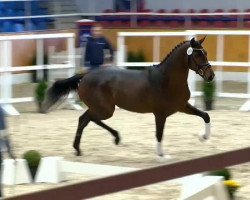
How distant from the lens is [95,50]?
50.3ft

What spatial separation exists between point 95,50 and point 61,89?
3.81 meters

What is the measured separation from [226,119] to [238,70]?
7434 millimetres

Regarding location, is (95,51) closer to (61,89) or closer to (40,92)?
(40,92)

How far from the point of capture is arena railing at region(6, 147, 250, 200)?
14.5ft

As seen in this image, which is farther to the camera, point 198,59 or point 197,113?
point 197,113

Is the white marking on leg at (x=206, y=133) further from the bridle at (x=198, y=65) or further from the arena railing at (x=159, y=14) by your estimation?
the arena railing at (x=159, y=14)

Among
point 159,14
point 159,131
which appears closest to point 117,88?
point 159,131

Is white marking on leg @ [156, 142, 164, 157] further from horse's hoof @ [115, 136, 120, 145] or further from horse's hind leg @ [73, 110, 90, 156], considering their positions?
horse's hind leg @ [73, 110, 90, 156]

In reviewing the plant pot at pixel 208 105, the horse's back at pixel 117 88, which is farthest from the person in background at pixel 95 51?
the horse's back at pixel 117 88

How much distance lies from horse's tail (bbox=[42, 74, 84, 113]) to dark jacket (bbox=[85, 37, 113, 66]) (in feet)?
12.2

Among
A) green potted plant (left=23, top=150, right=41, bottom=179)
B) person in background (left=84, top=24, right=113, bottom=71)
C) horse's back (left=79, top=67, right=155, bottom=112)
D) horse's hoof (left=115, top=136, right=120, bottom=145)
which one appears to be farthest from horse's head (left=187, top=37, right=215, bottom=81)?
person in background (left=84, top=24, right=113, bottom=71)

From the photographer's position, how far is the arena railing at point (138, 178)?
441 centimetres

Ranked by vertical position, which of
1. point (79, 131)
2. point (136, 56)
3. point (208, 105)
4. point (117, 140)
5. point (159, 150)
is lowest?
point (208, 105)

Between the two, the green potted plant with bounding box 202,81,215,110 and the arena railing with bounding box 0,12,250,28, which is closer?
the green potted plant with bounding box 202,81,215,110
